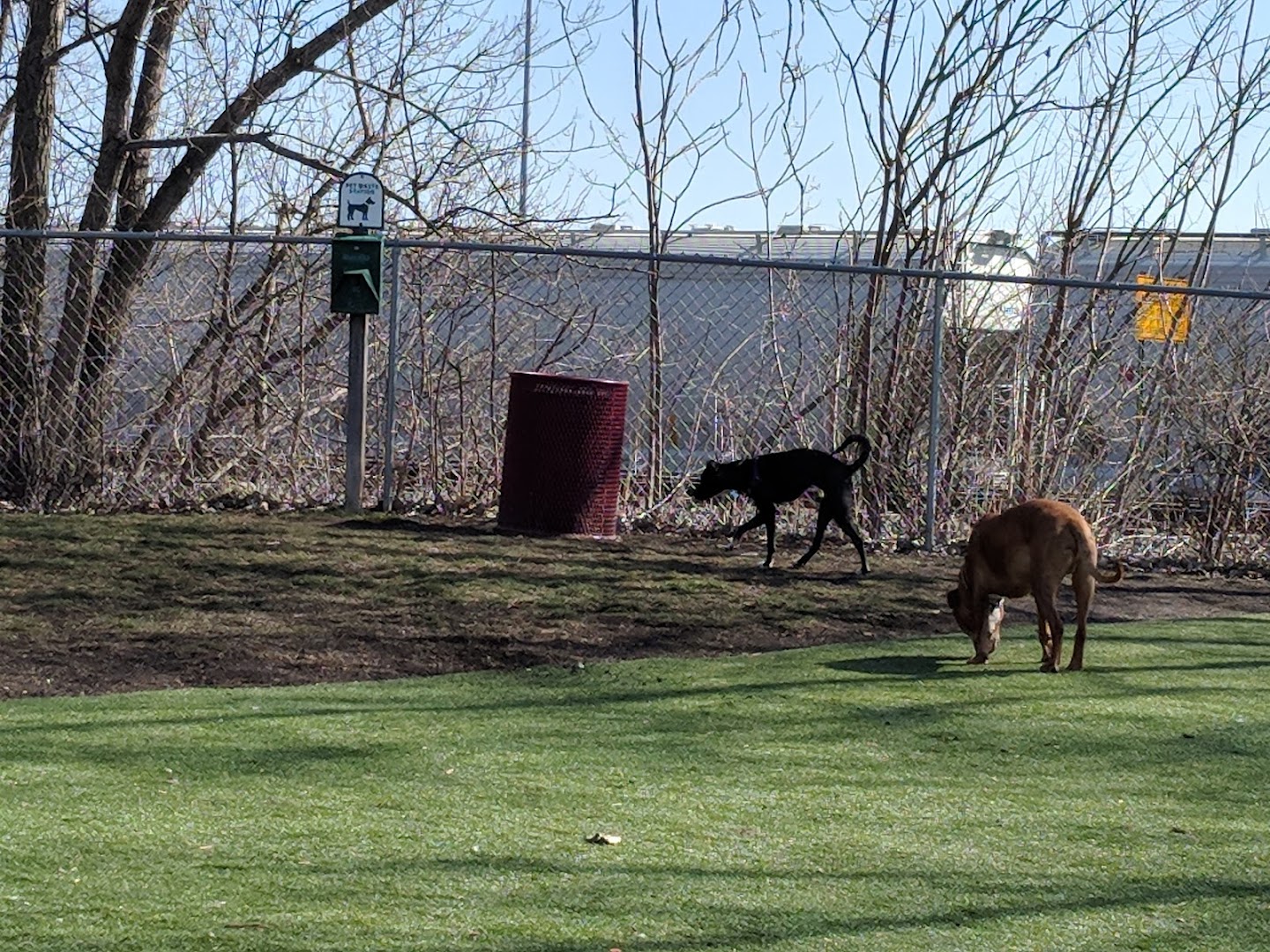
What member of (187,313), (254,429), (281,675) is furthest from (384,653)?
(187,313)

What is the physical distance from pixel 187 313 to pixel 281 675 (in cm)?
528

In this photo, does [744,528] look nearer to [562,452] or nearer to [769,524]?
[769,524]

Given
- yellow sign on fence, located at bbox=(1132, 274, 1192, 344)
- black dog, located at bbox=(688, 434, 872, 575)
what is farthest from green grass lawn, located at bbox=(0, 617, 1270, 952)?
yellow sign on fence, located at bbox=(1132, 274, 1192, 344)

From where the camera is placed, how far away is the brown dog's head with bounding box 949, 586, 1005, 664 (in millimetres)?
6633

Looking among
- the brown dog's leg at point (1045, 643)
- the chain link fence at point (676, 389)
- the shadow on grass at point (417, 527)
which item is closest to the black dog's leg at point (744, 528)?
the chain link fence at point (676, 389)

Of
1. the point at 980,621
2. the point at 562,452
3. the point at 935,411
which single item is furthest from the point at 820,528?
the point at 980,621

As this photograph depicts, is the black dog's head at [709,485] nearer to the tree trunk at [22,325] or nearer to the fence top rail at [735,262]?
the fence top rail at [735,262]

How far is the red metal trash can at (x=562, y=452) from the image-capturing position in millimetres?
9359

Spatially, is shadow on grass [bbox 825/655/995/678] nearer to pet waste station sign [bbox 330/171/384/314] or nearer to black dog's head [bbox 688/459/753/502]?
black dog's head [bbox 688/459/753/502]

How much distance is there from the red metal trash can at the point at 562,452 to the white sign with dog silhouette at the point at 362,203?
1.28 metres

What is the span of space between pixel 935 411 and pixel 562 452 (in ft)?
7.46

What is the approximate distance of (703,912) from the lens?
345cm

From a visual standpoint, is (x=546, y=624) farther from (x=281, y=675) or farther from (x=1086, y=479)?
(x=1086, y=479)

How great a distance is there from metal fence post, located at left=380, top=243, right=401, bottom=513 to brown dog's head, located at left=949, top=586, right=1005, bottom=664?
436cm
